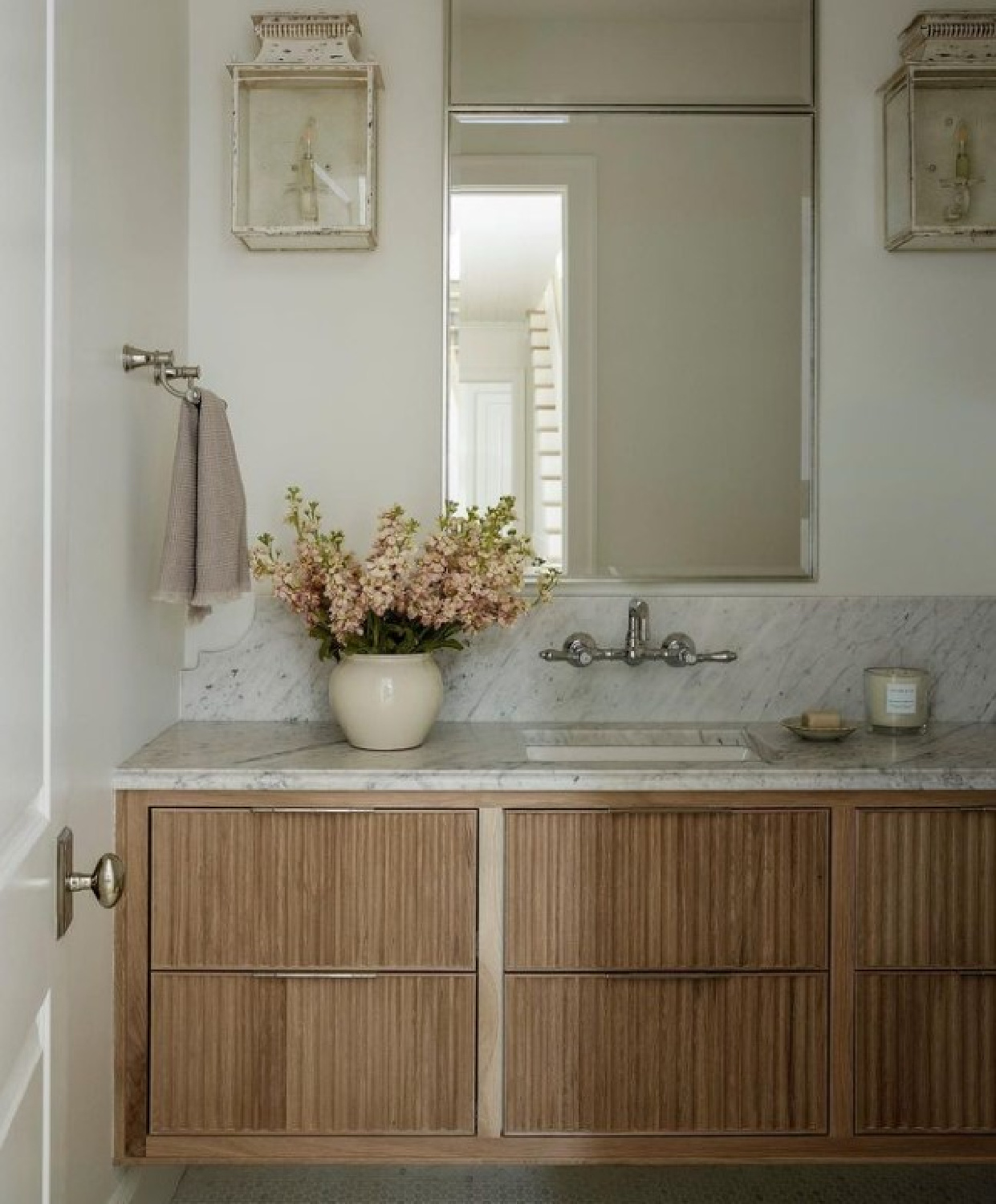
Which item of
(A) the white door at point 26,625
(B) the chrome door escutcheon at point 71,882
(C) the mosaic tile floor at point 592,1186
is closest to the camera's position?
(A) the white door at point 26,625

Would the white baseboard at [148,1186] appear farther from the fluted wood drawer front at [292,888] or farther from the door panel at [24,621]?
the door panel at [24,621]

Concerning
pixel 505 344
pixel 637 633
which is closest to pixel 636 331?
pixel 505 344

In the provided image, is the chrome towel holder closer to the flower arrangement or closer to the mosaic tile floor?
the flower arrangement

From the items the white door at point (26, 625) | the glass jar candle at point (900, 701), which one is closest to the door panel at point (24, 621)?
the white door at point (26, 625)

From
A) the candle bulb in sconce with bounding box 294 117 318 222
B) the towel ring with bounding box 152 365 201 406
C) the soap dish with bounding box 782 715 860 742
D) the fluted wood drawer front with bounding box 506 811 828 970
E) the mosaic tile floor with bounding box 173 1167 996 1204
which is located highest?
the candle bulb in sconce with bounding box 294 117 318 222

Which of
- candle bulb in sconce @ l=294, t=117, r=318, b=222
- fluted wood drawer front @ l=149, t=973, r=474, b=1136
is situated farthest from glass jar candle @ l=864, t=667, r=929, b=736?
candle bulb in sconce @ l=294, t=117, r=318, b=222

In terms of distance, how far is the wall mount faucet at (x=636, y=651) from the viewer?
2268 mm

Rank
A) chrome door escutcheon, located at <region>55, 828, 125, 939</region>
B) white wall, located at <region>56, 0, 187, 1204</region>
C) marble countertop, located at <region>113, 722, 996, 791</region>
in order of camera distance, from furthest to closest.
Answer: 1. marble countertop, located at <region>113, 722, 996, 791</region>
2. white wall, located at <region>56, 0, 187, 1204</region>
3. chrome door escutcheon, located at <region>55, 828, 125, 939</region>

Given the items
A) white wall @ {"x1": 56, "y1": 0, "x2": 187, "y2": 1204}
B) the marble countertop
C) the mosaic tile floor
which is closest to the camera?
white wall @ {"x1": 56, "y1": 0, "x2": 187, "y2": 1204}

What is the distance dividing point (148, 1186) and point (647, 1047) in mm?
966

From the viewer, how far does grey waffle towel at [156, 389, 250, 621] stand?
191 cm

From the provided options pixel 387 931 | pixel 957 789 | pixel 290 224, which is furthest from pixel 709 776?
pixel 290 224

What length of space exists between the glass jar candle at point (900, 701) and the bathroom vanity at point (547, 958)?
0.33 metres

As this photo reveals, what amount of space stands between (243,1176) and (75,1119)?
0.67 meters
